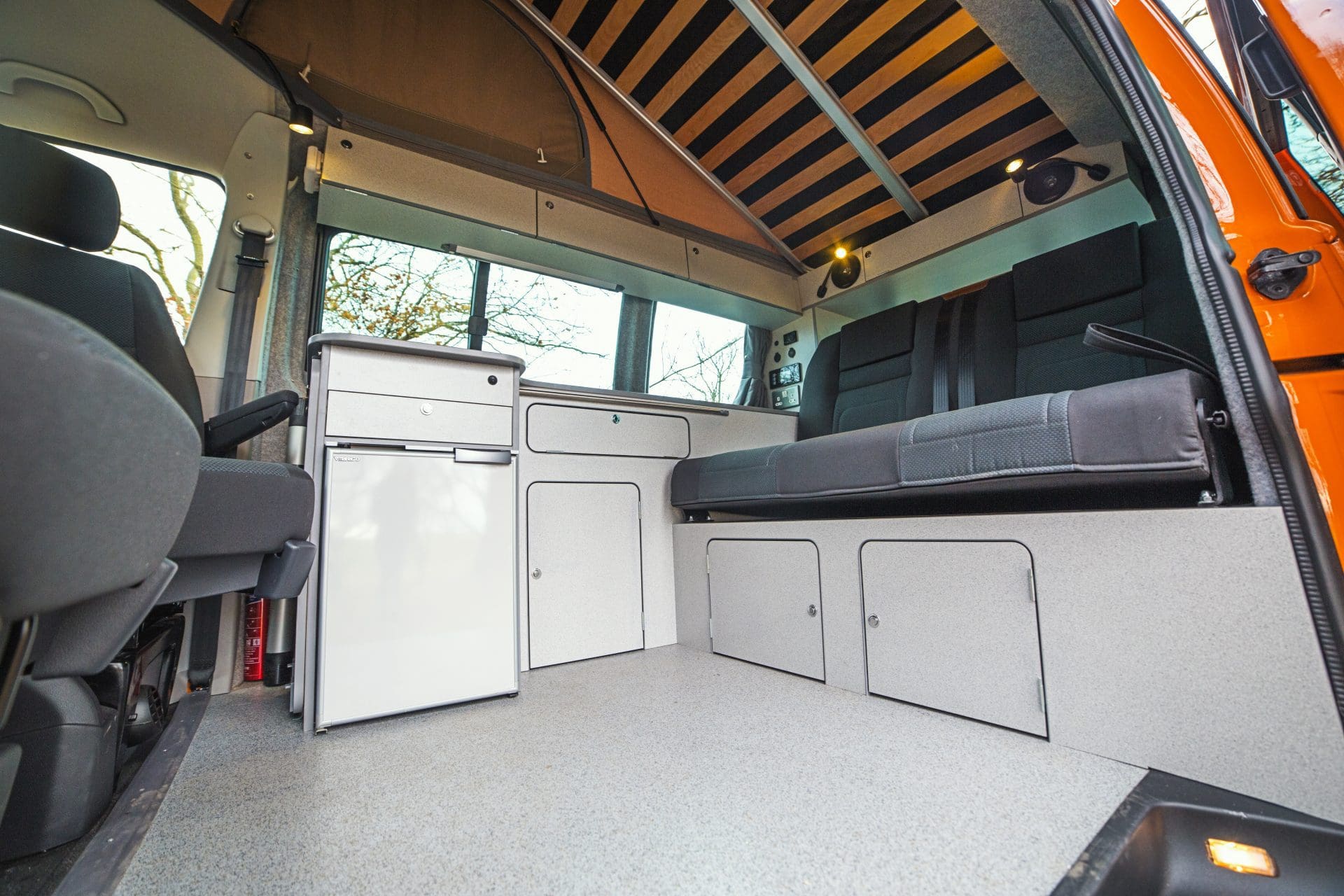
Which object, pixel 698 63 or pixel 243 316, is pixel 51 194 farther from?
pixel 698 63

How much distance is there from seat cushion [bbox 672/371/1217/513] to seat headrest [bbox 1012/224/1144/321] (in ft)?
3.80

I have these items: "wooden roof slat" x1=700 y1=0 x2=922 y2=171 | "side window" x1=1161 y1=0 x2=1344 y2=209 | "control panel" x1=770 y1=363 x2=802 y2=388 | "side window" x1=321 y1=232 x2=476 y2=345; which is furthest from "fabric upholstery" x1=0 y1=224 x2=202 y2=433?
"control panel" x1=770 y1=363 x2=802 y2=388

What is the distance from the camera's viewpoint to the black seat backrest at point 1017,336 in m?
1.97

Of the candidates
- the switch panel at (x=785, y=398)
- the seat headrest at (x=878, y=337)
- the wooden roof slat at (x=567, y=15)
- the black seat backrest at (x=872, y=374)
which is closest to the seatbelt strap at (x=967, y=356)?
the black seat backrest at (x=872, y=374)

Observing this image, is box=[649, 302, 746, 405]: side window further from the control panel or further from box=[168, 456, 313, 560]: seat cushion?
box=[168, 456, 313, 560]: seat cushion

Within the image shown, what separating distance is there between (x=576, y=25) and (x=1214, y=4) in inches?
121

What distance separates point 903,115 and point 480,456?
8.74 feet

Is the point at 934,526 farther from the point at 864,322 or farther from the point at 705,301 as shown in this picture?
the point at 705,301

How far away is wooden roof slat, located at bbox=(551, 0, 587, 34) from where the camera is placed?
2.99 m

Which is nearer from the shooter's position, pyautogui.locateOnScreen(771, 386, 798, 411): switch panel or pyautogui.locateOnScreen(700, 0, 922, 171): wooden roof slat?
pyautogui.locateOnScreen(700, 0, 922, 171): wooden roof slat

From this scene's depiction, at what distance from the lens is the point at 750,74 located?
290cm

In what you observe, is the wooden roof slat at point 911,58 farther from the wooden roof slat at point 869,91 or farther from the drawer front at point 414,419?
the drawer front at point 414,419

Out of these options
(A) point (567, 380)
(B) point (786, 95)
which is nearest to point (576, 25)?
(B) point (786, 95)

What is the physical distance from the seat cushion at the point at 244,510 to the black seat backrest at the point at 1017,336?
239 centimetres
